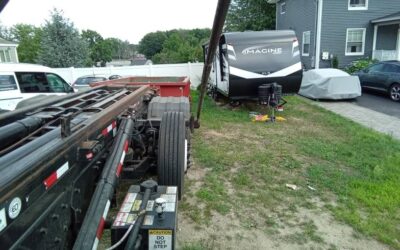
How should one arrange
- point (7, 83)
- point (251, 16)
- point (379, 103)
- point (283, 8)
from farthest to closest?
point (251, 16), point (283, 8), point (379, 103), point (7, 83)

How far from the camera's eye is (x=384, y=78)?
547 inches

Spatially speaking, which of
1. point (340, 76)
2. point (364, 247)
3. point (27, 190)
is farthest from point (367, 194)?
point (340, 76)

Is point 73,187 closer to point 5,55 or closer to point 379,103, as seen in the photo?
point 379,103

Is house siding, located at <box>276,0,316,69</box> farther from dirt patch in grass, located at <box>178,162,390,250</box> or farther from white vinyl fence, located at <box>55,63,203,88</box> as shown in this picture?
dirt patch in grass, located at <box>178,162,390,250</box>

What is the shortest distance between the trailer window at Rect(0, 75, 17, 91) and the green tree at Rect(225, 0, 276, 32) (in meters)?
25.1

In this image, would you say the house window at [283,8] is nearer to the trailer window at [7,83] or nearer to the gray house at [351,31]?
the gray house at [351,31]

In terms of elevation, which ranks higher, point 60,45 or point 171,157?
point 60,45

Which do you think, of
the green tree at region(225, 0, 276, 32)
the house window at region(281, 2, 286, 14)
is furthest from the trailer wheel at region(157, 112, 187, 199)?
the green tree at region(225, 0, 276, 32)

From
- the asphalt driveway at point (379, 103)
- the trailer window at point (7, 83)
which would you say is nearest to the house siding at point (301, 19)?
the asphalt driveway at point (379, 103)

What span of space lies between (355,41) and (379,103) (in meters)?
8.58

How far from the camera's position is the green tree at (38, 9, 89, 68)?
2831 cm

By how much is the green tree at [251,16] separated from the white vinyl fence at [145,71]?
12.3 meters

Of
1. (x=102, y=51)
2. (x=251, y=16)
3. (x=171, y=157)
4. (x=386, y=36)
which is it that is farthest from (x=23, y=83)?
(x=102, y=51)

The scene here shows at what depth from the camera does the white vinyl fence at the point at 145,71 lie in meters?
20.4
